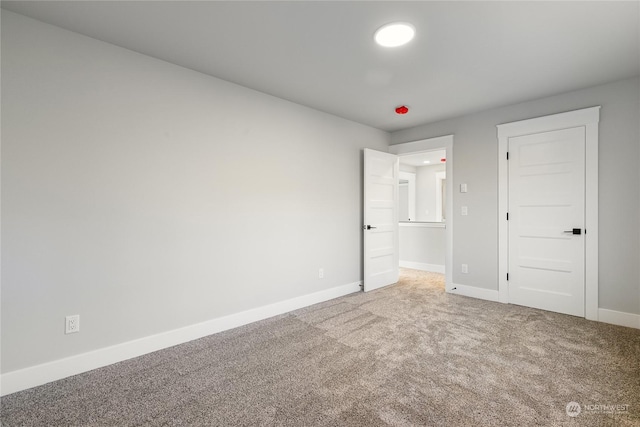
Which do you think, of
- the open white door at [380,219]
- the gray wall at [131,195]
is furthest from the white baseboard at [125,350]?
the open white door at [380,219]

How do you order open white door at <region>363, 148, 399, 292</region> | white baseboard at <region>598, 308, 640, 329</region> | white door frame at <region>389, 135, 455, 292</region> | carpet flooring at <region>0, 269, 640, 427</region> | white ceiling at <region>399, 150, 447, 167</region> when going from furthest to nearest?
white ceiling at <region>399, 150, 447, 167</region>
open white door at <region>363, 148, 399, 292</region>
white door frame at <region>389, 135, 455, 292</region>
white baseboard at <region>598, 308, 640, 329</region>
carpet flooring at <region>0, 269, 640, 427</region>

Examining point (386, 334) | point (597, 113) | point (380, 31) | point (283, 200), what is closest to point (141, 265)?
point (283, 200)

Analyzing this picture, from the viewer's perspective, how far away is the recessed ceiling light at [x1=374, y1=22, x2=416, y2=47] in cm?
204

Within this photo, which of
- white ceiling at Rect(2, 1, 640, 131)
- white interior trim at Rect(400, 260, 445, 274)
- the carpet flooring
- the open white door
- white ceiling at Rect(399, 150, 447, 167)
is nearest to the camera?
the carpet flooring

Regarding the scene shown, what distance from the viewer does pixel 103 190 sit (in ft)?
7.25

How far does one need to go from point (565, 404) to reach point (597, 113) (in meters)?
2.93

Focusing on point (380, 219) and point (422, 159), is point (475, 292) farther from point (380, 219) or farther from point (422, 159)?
point (422, 159)

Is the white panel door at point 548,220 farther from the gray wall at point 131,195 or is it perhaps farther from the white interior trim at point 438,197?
the white interior trim at point 438,197

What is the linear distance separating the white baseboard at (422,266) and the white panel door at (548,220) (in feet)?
6.55

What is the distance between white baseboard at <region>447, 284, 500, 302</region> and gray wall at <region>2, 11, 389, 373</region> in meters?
2.17

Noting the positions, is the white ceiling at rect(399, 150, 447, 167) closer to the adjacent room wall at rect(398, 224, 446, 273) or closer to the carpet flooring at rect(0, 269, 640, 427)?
the adjacent room wall at rect(398, 224, 446, 273)

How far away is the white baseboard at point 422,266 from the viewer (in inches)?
221

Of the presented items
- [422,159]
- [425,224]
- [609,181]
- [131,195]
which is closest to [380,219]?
[425,224]

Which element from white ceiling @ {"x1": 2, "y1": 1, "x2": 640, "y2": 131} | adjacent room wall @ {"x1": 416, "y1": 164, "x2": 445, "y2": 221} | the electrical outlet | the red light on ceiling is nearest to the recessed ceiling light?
white ceiling @ {"x1": 2, "y1": 1, "x2": 640, "y2": 131}
